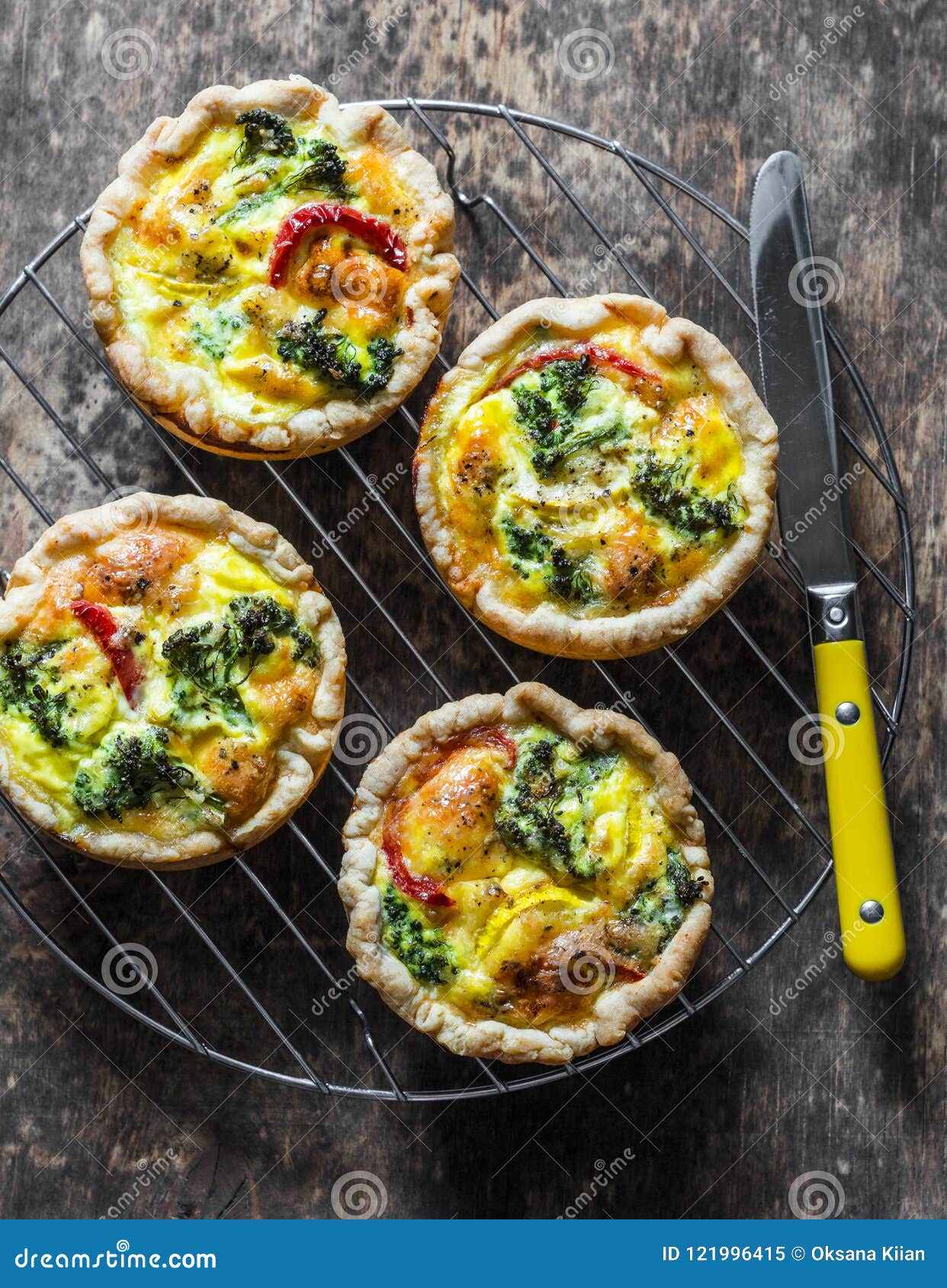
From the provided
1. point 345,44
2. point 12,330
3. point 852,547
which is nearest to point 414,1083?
point 852,547

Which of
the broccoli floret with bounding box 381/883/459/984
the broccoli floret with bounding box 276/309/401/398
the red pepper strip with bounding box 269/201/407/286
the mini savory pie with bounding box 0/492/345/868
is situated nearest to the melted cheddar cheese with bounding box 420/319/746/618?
the broccoli floret with bounding box 276/309/401/398

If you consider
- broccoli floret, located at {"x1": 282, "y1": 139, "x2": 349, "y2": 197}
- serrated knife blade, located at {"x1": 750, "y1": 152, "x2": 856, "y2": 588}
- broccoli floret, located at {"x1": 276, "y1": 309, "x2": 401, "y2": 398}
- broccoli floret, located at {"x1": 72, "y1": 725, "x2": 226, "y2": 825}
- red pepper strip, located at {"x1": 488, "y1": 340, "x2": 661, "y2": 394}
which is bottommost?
serrated knife blade, located at {"x1": 750, "y1": 152, "x2": 856, "y2": 588}

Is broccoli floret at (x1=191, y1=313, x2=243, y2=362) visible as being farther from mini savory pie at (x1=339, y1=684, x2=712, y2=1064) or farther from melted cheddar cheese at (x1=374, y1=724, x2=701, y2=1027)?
melted cheddar cheese at (x1=374, y1=724, x2=701, y2=1027)

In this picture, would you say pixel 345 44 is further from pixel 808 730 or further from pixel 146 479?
pixel 808 730

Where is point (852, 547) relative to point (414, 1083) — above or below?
above

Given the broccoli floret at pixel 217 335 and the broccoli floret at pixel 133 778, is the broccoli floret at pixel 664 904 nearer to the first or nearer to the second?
the broccoli floret at pixel 133 778

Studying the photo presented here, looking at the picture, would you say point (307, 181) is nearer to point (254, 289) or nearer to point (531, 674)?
point (254, 289)
